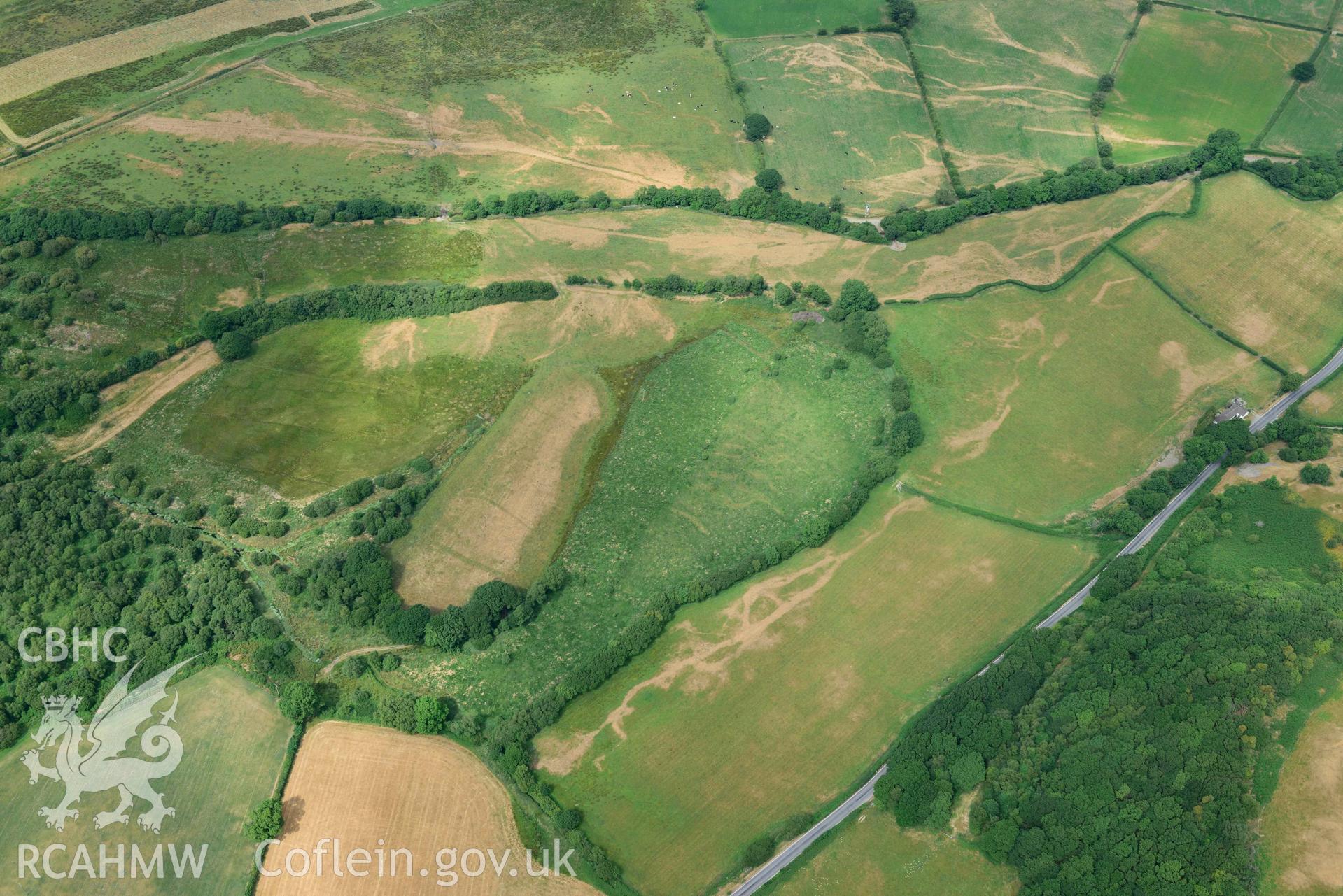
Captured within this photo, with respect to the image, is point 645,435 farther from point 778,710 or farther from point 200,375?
point 200,375

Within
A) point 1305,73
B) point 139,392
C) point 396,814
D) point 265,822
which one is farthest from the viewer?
point 1305,73

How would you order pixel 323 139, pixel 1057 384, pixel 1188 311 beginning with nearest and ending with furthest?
pixel 1057 384 < pixel 1188 311 < pixel 323 139

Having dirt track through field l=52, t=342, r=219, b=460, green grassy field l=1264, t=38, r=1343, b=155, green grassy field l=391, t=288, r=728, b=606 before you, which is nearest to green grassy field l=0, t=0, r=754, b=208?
green grassy field l=391, t=288, r=728, b=606

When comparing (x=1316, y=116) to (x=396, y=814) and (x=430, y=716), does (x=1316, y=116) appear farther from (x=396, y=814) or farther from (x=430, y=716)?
(x=396, y=814)

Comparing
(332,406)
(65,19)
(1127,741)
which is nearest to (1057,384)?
(1127,741)

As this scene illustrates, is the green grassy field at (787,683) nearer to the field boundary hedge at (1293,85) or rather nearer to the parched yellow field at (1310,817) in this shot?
the parched yellow field at (1310,817)

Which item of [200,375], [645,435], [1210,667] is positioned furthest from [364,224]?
[1210,667]

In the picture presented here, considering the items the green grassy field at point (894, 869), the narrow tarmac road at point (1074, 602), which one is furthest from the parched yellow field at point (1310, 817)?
the narrow tarmac road at point (1074, 602)
